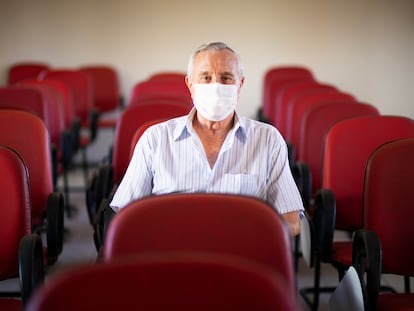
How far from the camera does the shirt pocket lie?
6.73 feet

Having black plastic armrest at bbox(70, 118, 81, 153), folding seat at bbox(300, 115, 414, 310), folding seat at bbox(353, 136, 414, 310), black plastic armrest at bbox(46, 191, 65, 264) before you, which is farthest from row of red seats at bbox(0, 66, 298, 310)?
black plastic armrest at bbox(70, 118, 81, 153)

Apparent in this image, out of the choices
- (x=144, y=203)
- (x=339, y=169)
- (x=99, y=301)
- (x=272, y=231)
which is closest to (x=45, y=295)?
(x=99, y=301)

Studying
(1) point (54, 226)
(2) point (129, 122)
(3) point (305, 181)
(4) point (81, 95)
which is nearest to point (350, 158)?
(3) point (305, 181)

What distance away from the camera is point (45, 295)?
3.47 ft

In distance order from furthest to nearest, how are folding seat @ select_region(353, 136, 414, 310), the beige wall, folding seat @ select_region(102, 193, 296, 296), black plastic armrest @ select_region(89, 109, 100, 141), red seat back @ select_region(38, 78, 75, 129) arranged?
the beige wall < black plastic armrest @ select_region(89, 109, 100, 141) < red seat back @ select_region(38, 78, 75, 129) < folding seat @ select_region(353, 136, 414, 310) < folding seat @ select_region(102, 193, 296, 296)

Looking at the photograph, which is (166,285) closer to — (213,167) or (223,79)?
(213,167)

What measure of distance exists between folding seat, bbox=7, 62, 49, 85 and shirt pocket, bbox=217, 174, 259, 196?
5.22 m

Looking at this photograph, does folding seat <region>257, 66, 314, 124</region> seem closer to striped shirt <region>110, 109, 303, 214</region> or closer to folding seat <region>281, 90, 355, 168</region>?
folding seat <region>281, 90, 355, 168</region>

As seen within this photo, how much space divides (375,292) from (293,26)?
17.1ft

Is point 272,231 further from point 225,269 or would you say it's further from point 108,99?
point 108,99

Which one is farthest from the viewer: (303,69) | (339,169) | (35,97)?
(303,69)

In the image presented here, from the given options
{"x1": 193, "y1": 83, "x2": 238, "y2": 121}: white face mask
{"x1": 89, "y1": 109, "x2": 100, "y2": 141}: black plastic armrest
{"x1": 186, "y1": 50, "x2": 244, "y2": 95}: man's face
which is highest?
{"x1": 186, "y1": 50, "x2": 244, "y2": 95}: man's face

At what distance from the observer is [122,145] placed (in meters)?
3.22

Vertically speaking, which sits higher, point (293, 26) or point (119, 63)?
point (293, 26)
